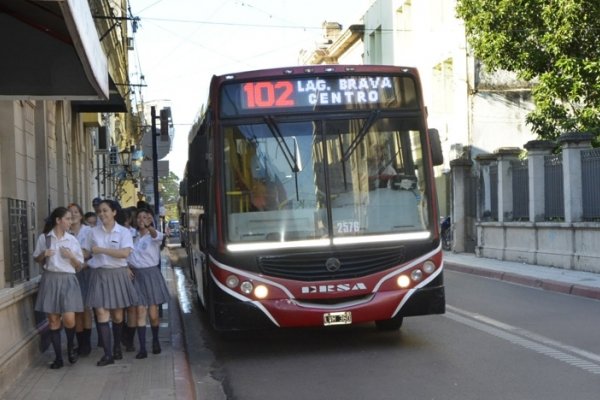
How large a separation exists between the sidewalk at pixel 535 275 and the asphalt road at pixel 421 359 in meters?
2.17

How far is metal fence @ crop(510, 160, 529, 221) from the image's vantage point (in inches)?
866

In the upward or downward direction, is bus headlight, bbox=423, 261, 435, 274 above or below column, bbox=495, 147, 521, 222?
below

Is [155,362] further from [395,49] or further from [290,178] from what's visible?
[395,49]

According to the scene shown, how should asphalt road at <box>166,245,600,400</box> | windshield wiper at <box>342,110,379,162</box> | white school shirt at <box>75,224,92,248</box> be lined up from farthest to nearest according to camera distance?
1. windshield wiper at <box>342,110,379,162</box>
2. white school shirt at <box>75,224,92,248</box>
3. asphalt road at <box>166,245,600,400</box>

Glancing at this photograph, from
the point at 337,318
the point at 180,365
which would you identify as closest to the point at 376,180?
the point at 337,318

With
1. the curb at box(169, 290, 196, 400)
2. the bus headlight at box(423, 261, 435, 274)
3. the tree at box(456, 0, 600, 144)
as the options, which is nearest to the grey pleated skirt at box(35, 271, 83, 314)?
the curb at box(169, 290, 196, 400)

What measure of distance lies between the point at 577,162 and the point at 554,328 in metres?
9.03

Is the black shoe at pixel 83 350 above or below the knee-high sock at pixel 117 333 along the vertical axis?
below

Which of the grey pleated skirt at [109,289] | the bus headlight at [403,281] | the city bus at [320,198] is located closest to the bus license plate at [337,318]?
the city bus at [320,198]

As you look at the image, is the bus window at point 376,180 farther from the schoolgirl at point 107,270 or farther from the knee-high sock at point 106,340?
the knee-high sock at point 106,340

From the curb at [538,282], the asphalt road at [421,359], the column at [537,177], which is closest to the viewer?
the asphalt road at [421,359]

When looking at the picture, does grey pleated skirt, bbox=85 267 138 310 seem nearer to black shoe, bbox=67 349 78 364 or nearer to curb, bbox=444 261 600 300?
black shoe, bbox=67 349 78 364

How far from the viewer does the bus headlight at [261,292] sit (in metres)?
8.73

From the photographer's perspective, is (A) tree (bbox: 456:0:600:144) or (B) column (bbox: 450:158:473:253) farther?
(B) column (bbox: 450:158:473:253)
